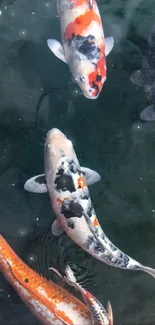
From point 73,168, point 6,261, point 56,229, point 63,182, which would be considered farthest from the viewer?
point 56,229

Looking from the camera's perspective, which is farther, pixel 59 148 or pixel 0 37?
pixel 0 37

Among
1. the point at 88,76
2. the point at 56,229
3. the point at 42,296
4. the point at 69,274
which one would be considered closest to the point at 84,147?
the point at 88,76

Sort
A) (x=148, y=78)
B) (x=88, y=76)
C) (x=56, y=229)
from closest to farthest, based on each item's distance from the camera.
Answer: (x=56, y=229) → (x=88, y=76) → (x=148, y=78)

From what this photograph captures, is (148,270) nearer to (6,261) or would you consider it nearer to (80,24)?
(6,261)

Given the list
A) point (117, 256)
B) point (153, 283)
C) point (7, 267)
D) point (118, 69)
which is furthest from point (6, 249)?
point (118, 69)

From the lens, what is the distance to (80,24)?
17.0 feet

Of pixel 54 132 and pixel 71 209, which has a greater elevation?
pixel 54 132

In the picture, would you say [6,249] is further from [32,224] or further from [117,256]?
[117,256]

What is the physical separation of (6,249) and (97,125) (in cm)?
200

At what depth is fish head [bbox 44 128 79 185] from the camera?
5000 millimetres

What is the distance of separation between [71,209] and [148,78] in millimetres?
2018

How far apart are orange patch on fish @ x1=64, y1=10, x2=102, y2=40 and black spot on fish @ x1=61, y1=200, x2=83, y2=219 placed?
1960 millimetres

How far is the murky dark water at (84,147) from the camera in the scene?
5340 millimetres

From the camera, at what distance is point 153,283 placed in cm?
539
